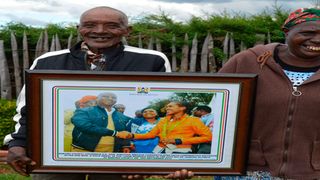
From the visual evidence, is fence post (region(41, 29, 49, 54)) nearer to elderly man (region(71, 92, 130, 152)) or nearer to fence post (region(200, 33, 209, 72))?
fence post (region(200, 33, 209, 72))

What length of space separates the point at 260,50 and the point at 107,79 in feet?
3.01

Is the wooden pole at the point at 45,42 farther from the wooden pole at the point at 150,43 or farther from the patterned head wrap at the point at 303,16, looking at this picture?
the patterned head wrap at the point at 303,16

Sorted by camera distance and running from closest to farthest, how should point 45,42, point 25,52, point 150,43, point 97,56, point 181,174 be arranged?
point 181,174 < point 97,56 < point 150,43 < point 45,42 < point 25,52

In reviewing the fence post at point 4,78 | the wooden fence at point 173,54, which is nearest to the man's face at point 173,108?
the wooden fence at point 173,54

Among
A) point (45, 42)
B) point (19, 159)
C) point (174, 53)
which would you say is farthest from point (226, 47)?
point (19, 159)

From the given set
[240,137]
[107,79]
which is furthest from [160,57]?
[240,137]

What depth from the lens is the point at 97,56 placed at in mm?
3125

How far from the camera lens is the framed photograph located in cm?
288

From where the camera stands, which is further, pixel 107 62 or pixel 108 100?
pixel 107 62

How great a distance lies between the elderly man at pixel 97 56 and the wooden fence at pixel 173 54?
4.00 m

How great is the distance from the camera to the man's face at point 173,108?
9.70ft

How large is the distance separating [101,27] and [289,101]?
1.13 m

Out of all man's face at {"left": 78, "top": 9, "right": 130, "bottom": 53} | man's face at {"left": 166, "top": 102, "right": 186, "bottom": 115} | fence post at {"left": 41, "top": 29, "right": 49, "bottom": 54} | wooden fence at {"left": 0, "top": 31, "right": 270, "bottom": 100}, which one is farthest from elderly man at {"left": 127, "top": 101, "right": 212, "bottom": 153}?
fence post at {"left": 41, "top": 29, "right": 49, "bottom": 54}

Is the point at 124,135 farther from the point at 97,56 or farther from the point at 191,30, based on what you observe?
the point at 191,30
